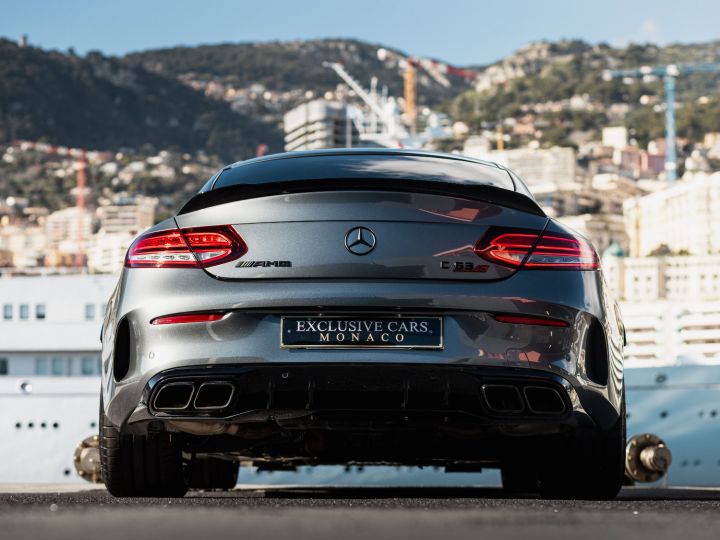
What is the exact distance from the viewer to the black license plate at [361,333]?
15.6ft

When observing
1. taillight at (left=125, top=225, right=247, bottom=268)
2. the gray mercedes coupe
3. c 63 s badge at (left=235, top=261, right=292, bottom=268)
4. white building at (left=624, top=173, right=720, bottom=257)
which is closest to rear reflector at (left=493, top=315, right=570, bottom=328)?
the gray mercedes coupe

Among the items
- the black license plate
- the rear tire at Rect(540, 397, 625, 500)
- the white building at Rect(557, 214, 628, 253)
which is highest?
the white building at Rect(557, 214, 628, 253)

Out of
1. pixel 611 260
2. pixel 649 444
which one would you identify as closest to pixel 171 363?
pixel 649 444

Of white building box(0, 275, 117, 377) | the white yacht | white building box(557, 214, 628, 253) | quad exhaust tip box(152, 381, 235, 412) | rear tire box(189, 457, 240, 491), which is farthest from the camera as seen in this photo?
white building box(557, 214, 628, 253)

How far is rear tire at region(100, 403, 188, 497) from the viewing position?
16.9 ft

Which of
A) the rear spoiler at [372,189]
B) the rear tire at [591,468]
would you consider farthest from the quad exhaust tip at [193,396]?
the rear tire at [591,468]

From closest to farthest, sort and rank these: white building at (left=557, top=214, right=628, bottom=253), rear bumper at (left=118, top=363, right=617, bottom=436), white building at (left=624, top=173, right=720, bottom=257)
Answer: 1. rear bumper at (left=118, top=363, right=617, bottom=436)
2. white building at (left=624, top=173, right=720, bottom=257)
3. white building at (left=557, top=214, right=628, bottom=253)

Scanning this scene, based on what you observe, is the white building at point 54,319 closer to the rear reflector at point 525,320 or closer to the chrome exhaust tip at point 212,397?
the chrome exhaust tip at point 212,397

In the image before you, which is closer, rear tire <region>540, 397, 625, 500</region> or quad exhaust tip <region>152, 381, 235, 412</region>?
quad exhaust tip <region>152, 381, 235, 412</region>

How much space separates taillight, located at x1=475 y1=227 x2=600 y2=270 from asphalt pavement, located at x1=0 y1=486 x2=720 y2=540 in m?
0.88

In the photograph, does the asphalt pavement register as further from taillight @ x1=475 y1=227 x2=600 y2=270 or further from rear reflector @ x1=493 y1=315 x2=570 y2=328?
taillight @ x1=475 y1=227 x2=600 y2=270

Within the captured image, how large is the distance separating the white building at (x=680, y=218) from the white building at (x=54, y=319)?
306 ft

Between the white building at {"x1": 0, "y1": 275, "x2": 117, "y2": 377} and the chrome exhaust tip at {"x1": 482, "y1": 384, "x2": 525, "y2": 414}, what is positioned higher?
the chrome exhaust tip at {"x1": 482, "y1": 384, "x2": 525, "y2": 414}

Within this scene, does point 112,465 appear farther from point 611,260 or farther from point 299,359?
point 611,260
